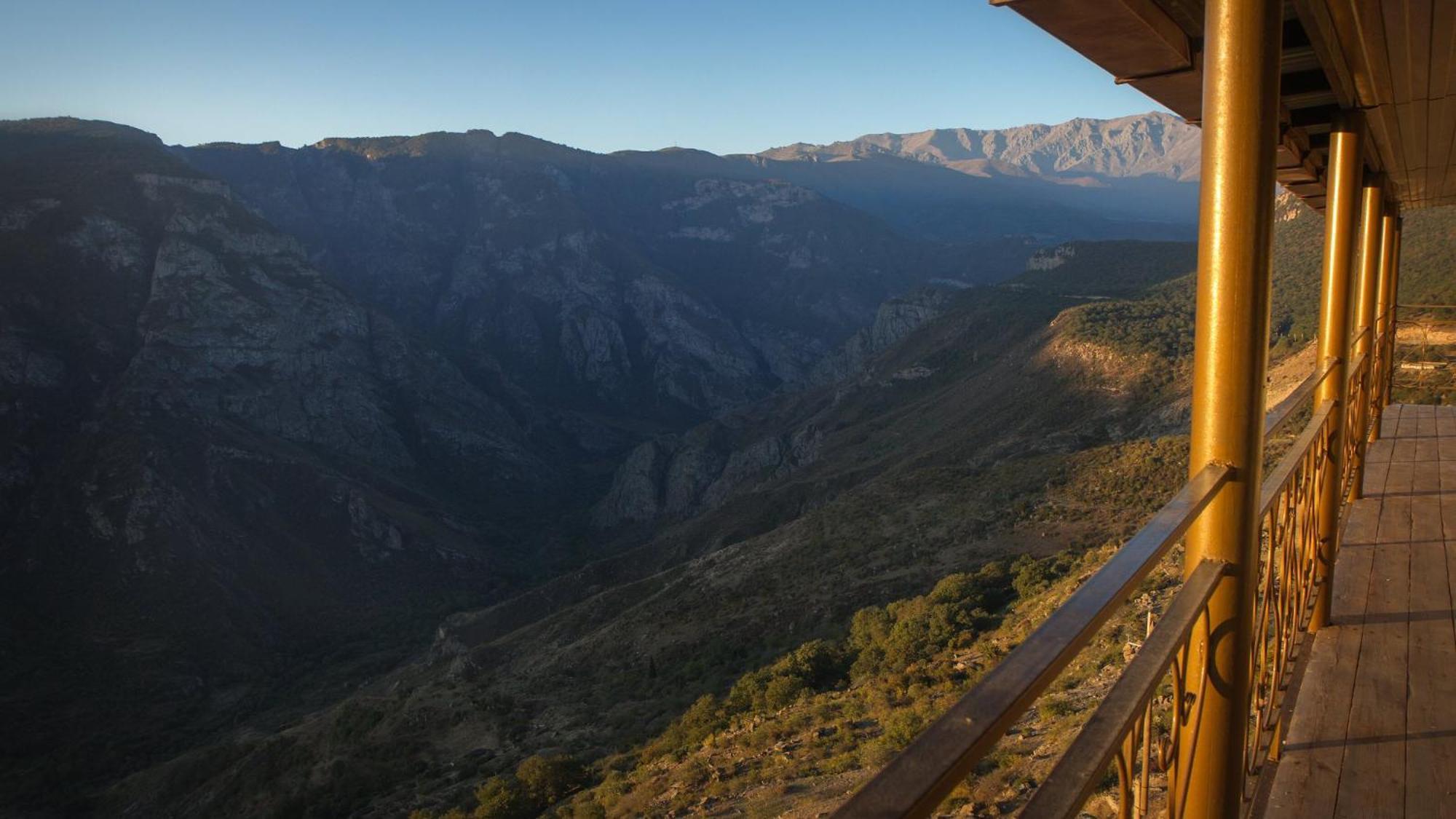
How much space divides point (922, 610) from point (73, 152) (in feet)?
263

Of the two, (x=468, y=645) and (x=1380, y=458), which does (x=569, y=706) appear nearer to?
(x=1380, y=458)

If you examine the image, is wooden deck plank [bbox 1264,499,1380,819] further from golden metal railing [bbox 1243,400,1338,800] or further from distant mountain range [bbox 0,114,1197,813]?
distant mountain range [bbox 0,114,1197,813]

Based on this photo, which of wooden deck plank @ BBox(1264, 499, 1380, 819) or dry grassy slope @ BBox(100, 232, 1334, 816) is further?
dry grassy slope @ BBox(100, 232, 1334, 816)

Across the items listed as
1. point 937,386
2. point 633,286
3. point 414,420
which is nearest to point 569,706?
point 937,386

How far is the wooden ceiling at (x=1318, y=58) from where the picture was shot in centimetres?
207

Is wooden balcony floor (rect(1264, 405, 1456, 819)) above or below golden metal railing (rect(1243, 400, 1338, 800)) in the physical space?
below

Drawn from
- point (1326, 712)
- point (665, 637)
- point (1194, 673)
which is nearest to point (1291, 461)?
point (1326, 712)

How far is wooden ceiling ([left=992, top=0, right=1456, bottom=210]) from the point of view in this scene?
207 cm

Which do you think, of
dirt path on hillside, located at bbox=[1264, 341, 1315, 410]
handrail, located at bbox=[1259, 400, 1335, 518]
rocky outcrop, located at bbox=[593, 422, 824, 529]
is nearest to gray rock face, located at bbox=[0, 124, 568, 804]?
rocky outcrop, located at bbox=[593, 422, 824, 529]

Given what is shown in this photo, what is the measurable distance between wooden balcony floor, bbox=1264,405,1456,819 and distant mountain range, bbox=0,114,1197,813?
33.7 metres

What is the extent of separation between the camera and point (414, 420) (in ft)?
238

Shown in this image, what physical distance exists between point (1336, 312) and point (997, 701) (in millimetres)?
3834

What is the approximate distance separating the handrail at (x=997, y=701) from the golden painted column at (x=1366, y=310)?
4.39 metres

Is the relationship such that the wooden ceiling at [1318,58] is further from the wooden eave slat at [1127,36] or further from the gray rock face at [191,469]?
the gray rock face at [191,469]
